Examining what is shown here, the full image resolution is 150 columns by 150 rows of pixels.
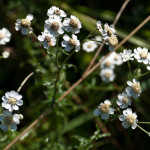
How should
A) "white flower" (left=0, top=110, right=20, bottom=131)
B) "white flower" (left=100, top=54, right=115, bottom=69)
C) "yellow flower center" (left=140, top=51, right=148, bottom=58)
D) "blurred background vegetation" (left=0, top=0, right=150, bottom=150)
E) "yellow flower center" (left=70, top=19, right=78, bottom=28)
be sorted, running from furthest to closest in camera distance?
"white flower" (left=100, top=54, right=115, bottom=69) < "blurred background vegetation" (left=0, top=0, right=150, bottom=150) < "yellow flower center" (left=140, top=51, right=148, bottom=58) < "yellow flower center" (left=70, top=19, right=78, bottom=28) < "white flower" (left=0, top=110, right=20, bottom=131)

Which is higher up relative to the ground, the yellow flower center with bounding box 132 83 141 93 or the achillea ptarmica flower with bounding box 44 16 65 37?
the achillea ptarmica flower with bounding box 44 16 65 37

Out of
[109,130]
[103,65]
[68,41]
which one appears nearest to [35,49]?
[103,65]

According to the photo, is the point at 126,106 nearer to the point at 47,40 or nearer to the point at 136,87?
the point at 136,87

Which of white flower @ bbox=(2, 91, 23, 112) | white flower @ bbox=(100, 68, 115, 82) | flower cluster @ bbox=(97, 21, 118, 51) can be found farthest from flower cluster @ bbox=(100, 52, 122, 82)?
white flower @ bbox=(2, 91, 23, 112)

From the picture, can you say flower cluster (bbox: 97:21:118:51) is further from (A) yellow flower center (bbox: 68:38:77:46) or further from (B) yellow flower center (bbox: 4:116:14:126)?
(B) yellow flower center (bbox: 4:116:14:126)

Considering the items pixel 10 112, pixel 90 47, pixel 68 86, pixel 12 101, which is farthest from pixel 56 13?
pixel 90 47

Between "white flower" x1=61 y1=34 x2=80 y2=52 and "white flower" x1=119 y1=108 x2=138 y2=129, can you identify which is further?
"white flower" x1=61 y1=34 x2=80 y2=52
